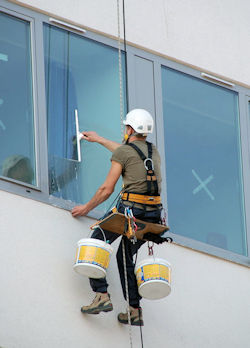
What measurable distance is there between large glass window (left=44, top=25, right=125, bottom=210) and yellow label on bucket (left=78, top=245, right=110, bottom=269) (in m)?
0.85

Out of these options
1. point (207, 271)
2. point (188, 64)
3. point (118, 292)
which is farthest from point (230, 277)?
point (188, 64)

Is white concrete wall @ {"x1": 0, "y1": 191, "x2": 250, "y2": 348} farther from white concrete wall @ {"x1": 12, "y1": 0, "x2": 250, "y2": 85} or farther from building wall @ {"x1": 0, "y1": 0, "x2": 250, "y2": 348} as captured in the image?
white concrete wall @ {"x1": 12, "y1": 0, "x2": 250, "y2": 85}

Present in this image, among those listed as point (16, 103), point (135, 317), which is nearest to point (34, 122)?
point (16, 103)

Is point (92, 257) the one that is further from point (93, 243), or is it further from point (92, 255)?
point (93, 243)

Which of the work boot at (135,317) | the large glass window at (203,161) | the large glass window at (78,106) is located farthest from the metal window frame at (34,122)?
the large glass window at (203,161)

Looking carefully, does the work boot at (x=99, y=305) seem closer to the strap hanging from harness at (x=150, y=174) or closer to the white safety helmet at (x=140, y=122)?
the strap hanging from harness at (x=150, y=174)

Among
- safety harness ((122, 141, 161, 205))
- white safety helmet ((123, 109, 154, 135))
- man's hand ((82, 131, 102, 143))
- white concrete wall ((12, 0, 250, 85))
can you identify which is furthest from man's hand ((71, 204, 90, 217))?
white concrete wall ((12, 0, 250, 85))

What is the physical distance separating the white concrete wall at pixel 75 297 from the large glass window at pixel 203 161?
1.57 feet

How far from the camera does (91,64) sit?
10273mm

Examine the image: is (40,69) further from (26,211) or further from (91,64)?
(26,211)

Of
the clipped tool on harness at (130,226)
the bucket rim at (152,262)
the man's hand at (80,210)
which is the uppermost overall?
the man's hand at (80,210)

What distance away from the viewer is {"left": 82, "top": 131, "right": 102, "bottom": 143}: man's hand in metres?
9.69

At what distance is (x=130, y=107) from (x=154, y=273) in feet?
6.98

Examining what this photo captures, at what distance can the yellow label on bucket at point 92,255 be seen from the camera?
873cm
